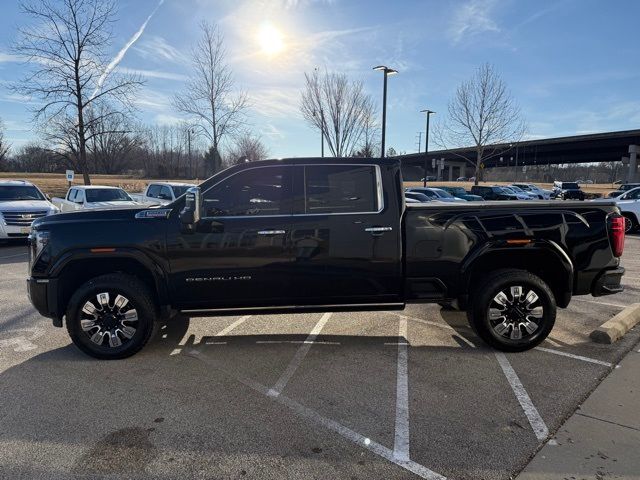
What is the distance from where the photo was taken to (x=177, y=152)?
8788 centimetres

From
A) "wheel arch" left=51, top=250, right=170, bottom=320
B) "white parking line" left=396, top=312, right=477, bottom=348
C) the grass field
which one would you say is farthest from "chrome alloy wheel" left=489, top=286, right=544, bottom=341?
the grass field

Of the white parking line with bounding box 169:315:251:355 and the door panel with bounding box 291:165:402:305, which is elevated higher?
the door panel with bounding box 291:165:402:305

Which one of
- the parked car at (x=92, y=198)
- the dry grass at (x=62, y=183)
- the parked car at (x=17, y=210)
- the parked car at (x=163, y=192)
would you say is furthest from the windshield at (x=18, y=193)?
the dry grass at (x=62, y=183)

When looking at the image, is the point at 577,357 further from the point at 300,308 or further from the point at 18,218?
the point at 18,218

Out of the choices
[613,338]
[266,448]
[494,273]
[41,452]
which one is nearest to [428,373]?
[494,273]

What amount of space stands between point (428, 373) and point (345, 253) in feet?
4.45

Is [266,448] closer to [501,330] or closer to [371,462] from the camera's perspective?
[371,462]

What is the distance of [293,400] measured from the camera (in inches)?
142

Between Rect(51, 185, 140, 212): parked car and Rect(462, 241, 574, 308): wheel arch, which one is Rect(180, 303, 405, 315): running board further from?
Rect(51, 185, 140, 212): parked car

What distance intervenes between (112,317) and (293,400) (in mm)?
2068

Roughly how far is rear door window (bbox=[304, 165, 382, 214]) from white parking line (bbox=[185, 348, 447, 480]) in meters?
1.71

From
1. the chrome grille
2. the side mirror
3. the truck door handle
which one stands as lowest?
the chrome grille

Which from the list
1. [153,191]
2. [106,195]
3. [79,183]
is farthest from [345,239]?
Answer: [79,183]

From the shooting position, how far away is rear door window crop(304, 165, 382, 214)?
174 inches
